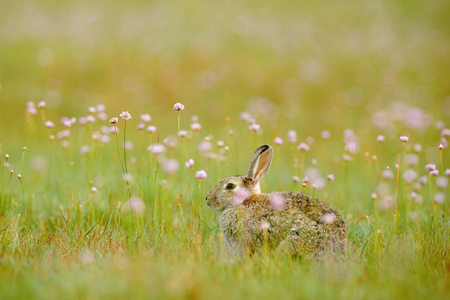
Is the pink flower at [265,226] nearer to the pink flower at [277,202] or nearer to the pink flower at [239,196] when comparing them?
the pink flower at [277,202]

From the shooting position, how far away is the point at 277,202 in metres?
4.50

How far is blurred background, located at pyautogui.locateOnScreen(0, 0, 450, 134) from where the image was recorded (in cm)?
1387

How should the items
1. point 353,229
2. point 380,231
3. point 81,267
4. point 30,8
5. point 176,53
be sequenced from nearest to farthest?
point 81,267 < point 380,231 < point 353,229 < point 176,53 < point 30,8

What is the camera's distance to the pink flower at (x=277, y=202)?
176 inches

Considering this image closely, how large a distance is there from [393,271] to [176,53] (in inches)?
595

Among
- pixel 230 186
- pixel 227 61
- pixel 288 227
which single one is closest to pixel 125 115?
pixel 230 186

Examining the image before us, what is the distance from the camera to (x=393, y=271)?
3.65 meters

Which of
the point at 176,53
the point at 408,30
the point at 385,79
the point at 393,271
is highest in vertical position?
the point at 408,30

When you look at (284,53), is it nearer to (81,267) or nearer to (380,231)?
(380,231)

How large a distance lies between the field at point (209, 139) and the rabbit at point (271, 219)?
21cm

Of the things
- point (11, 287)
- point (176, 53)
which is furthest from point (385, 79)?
point (11, 287)

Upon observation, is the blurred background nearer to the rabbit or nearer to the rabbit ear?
the rabbit ear

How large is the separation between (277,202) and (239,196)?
461mm

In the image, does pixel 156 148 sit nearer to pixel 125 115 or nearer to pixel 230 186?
pixel 125 115
